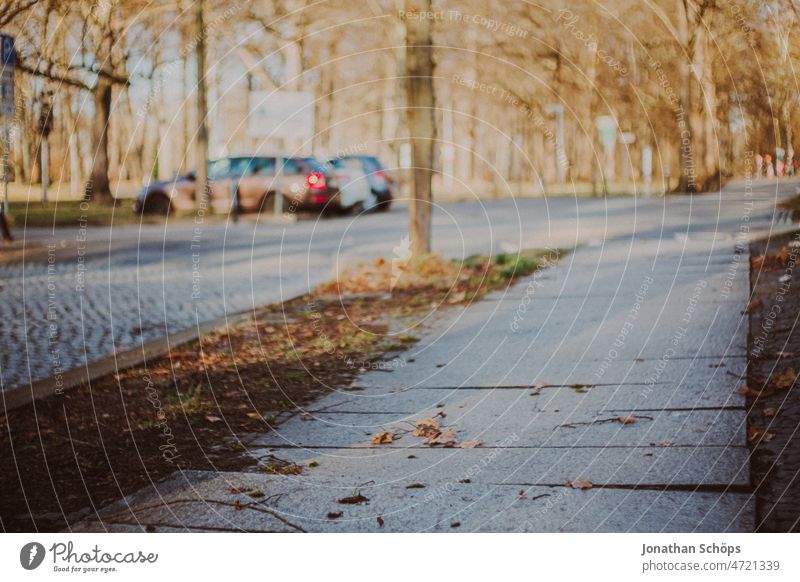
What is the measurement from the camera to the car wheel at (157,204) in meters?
21.1

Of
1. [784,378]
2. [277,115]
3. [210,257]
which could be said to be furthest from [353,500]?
[277,115]

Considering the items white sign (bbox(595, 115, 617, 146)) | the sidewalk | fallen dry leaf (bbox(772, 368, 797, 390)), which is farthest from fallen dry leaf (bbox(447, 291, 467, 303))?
white sign (bbox(595, 115, 617, 146))

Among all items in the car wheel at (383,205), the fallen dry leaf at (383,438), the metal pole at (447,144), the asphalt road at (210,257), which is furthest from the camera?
the metal pole at (447,144)

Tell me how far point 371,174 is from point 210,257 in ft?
31.7

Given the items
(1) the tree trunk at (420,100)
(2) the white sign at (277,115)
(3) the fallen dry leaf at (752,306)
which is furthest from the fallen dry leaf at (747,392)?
(2) the white sign at (277,115)

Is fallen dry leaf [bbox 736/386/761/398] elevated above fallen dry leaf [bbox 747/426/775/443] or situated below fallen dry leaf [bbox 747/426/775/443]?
above

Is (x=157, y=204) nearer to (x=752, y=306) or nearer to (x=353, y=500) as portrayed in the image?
(x=752, y=306)

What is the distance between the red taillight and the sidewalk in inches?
532

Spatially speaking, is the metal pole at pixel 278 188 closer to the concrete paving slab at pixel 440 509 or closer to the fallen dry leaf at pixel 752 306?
the fallen dry leaf at pixel 752 306

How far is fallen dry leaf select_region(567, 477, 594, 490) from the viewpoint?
12.0ft

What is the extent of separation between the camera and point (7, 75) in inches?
196

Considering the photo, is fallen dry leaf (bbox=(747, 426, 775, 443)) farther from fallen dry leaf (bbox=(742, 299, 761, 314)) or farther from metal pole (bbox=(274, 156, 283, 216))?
metal pole (bbox=(274, 156, 283, 216))

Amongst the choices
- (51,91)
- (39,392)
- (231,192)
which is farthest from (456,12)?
(231,192)

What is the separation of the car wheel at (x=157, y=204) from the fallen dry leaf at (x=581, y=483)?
1828 cm
